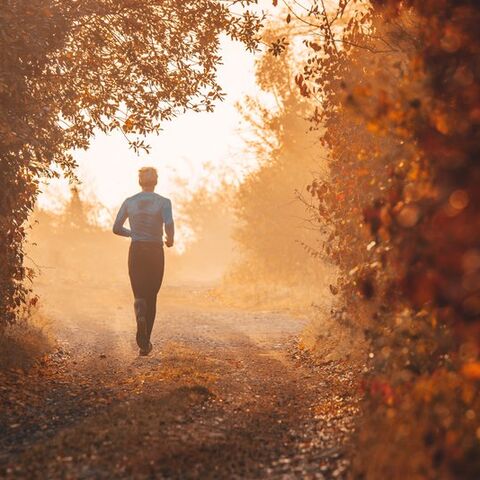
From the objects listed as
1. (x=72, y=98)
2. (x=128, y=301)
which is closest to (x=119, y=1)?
(x=72, y=98)

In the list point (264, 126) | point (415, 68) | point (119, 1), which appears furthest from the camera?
point (264, 126)

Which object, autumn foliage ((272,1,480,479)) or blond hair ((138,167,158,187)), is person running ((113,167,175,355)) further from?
autumn foliage ((272,1,480,479))

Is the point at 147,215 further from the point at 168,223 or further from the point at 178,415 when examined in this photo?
the point at 178,415

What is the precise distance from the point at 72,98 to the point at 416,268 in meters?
7.31

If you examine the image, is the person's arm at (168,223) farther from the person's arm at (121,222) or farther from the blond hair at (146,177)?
the person's arm at (121,222)

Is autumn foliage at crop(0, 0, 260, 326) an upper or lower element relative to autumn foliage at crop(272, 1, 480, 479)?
upper

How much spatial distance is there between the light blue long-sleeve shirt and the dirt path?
1811mm

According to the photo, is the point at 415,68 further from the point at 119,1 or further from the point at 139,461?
the point at 119,1

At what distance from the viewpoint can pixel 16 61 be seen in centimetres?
877

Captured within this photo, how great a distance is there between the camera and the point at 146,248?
395 inches

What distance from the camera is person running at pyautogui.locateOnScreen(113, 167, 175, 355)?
32.9 ft

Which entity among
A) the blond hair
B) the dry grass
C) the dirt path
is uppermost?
the blond hair

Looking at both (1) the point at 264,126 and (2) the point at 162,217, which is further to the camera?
(1) the point at 264,126

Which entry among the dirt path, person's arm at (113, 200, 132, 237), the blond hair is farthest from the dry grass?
the blond hair
